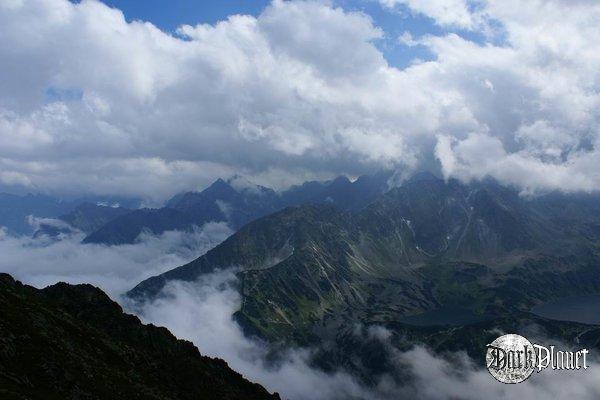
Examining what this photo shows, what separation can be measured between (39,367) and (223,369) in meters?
80.5

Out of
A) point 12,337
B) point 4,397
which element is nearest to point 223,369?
point 12,337

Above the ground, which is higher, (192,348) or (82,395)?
(192,348)

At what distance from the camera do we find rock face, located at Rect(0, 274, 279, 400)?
282 ft

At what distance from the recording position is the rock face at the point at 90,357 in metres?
86.1

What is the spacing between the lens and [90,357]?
10756 centimetres

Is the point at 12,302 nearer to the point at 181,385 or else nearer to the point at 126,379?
the point at 126,379

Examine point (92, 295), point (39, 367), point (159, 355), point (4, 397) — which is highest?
point (92, 295)

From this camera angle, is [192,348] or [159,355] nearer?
[159,355]

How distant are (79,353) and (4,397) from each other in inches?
1559

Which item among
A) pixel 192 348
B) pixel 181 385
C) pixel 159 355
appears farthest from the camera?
pixel 192 348

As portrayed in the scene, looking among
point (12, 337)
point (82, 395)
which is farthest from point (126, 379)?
point (12, 337)

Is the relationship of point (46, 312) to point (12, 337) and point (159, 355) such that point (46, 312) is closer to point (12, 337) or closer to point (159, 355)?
point (12, 337)

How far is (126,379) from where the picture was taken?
354 ft

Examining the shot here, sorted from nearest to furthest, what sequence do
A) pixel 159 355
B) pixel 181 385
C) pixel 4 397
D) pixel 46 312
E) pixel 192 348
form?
pixel 4 397
pixel 46 312
pixel 181 385
pixel 159 355
pixel 192 348
